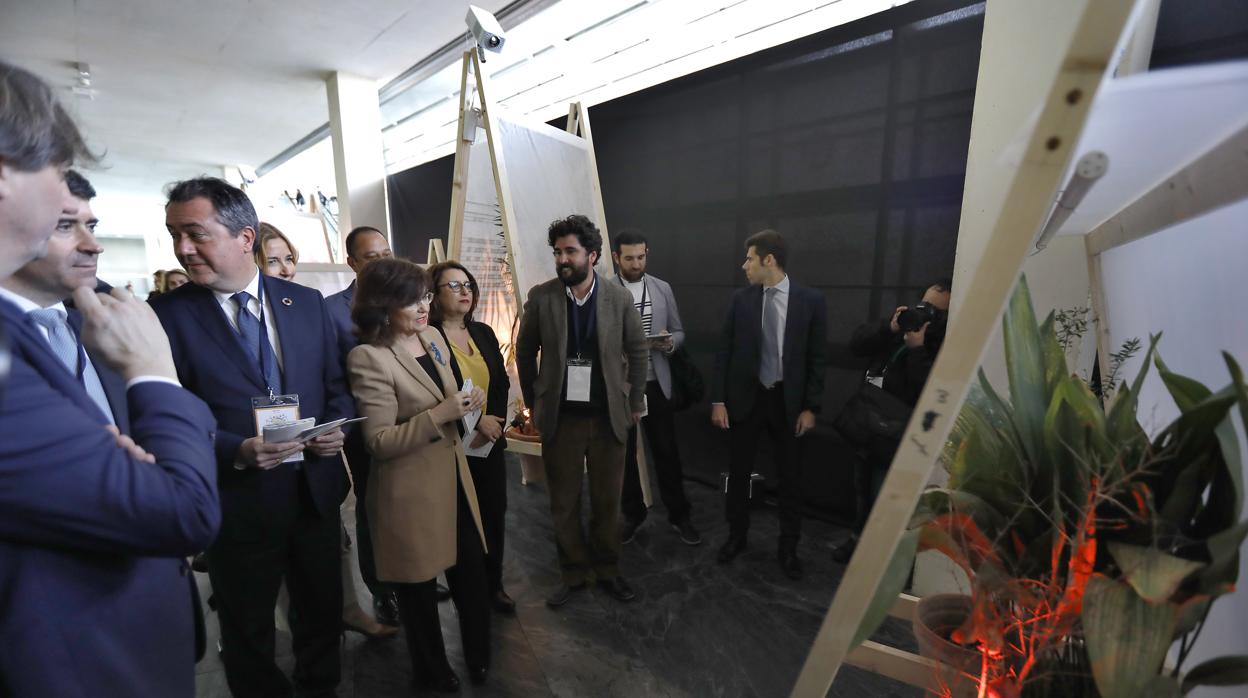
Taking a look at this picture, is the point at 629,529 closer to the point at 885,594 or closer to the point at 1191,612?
the point at 885,594

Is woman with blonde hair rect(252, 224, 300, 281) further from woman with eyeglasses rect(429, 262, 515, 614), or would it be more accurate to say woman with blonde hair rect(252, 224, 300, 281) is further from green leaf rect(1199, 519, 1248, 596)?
green leaf rect(1199, 519, 1248, 596)

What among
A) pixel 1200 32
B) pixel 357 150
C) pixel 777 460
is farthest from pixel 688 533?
pixel 357 150

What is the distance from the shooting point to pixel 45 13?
385 cm

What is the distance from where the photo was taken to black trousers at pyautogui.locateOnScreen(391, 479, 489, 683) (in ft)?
5.50

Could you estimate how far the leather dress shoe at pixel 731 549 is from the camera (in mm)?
2600

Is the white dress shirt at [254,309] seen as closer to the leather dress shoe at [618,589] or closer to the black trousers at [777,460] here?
the leather dress shoe at [618,589]

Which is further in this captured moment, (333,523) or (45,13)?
(45,13)

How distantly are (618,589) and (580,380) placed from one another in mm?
1002

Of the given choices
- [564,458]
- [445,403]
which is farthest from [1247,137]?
[564,458]

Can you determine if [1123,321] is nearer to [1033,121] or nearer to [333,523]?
[1033,121]

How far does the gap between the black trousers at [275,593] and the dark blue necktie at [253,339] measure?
10.6 inches

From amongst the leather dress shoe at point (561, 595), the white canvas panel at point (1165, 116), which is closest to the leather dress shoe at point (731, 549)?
the leather dress shoe at point (561, 595)

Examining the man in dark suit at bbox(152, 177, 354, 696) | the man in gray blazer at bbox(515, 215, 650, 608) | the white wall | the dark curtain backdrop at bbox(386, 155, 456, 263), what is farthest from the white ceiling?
the white wall

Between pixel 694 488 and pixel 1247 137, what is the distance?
10.6ft
